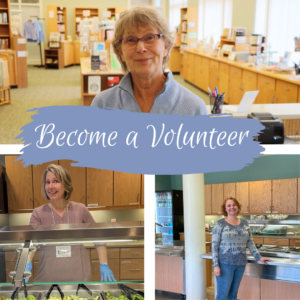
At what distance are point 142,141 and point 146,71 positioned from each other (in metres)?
0.73

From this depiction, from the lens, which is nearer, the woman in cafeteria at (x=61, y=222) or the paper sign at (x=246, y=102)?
the woman in cafeteria at (x=61, y=222)

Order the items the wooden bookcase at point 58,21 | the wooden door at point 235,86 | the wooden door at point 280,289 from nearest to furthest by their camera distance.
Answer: the wooden door at point 280,289, the wooden door at point 235,86, the wooden bookcase at point 58,21

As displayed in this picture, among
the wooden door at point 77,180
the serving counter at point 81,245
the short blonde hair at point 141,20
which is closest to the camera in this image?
the wooden door at point 77,180

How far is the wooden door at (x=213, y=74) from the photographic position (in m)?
10.1

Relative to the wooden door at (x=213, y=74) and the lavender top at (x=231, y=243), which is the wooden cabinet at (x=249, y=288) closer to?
the lavender top at (x=231, y=243)

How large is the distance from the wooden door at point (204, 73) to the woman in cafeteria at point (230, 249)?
9708 millimetres

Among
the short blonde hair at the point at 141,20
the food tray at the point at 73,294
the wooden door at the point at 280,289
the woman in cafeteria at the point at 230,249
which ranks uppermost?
the short blonde hair at the point at 141,20

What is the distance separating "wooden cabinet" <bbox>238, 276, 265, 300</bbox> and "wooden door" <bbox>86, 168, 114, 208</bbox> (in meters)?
0.52

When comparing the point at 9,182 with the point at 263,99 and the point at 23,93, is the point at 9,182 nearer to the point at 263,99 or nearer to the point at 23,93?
the point at 263,99

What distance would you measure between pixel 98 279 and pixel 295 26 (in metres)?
8.56

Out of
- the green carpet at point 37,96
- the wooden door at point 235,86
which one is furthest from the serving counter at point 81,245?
the wooden door at point 235,86

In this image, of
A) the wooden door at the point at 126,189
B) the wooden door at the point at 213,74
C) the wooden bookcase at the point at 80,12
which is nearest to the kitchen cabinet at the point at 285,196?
the wooden door at the point at 126,189

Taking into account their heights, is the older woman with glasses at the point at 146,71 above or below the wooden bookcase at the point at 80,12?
below

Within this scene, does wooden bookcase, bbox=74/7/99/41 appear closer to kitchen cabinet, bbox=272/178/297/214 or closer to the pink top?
kitchen cabinet, bbox=272/178/297/214
